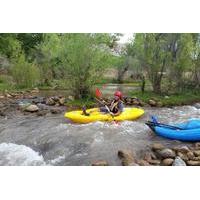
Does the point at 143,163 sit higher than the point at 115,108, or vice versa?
the point at 115,108

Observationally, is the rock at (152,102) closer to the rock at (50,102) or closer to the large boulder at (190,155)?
the rock at (50,102)

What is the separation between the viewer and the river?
15.1 ft

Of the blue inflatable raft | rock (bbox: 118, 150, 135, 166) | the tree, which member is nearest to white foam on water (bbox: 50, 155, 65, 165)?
rock (bbox: 118, 150, 135, 166)

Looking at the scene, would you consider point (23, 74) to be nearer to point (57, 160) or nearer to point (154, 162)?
point (57, 160)

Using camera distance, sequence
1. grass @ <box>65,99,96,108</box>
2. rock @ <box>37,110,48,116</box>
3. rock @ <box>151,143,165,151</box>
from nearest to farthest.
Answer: rock @ <box>151,143,165,151</box> < rock @ <box>37,110,48,116</box> < grass @ <box>65,99,96,108</box>

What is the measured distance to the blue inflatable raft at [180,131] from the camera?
5.15 m

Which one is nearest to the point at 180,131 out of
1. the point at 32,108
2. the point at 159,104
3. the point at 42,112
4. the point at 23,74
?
the point at 159,104

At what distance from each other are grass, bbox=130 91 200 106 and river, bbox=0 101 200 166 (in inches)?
34.7

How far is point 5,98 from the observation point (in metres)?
8.56

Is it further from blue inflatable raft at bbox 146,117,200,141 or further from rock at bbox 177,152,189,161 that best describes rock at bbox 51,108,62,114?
rock at bbox 177,152,189,161

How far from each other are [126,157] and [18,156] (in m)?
1.31

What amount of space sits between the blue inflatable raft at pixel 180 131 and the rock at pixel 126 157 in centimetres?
84

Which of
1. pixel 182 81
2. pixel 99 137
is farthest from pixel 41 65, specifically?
pixel 99 137

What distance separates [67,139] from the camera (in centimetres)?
532
